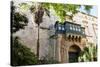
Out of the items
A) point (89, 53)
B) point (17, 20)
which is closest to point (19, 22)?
point (17, 20)

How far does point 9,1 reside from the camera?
1.99 m

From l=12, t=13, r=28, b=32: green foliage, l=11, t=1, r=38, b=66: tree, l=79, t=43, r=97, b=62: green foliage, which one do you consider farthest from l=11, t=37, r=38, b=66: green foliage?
l=79, t=43, r=97, b=62: green foliage

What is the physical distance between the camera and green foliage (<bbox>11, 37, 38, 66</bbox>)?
1992mm

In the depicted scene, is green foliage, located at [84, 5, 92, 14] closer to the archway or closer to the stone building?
the stone building

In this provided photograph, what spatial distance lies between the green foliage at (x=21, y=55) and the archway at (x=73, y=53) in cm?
38

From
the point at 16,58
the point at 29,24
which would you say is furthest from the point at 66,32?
the point at 16,58

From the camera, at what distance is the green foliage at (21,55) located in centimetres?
199

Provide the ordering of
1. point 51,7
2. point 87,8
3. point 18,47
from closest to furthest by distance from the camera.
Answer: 1. point 18,47
2. point 51,7
3. point 87,8

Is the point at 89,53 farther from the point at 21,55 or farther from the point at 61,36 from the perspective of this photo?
the point at 21,55

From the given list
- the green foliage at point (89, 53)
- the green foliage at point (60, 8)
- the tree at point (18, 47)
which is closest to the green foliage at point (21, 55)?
the tree at point (18, 47)

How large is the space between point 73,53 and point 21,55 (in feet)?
1.80

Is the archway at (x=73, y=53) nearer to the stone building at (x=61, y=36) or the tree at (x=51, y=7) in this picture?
the stone building at (x=61, y=36)

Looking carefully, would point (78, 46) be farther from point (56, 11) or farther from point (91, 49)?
point (56, 11)

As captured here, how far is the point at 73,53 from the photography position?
2223 mm
